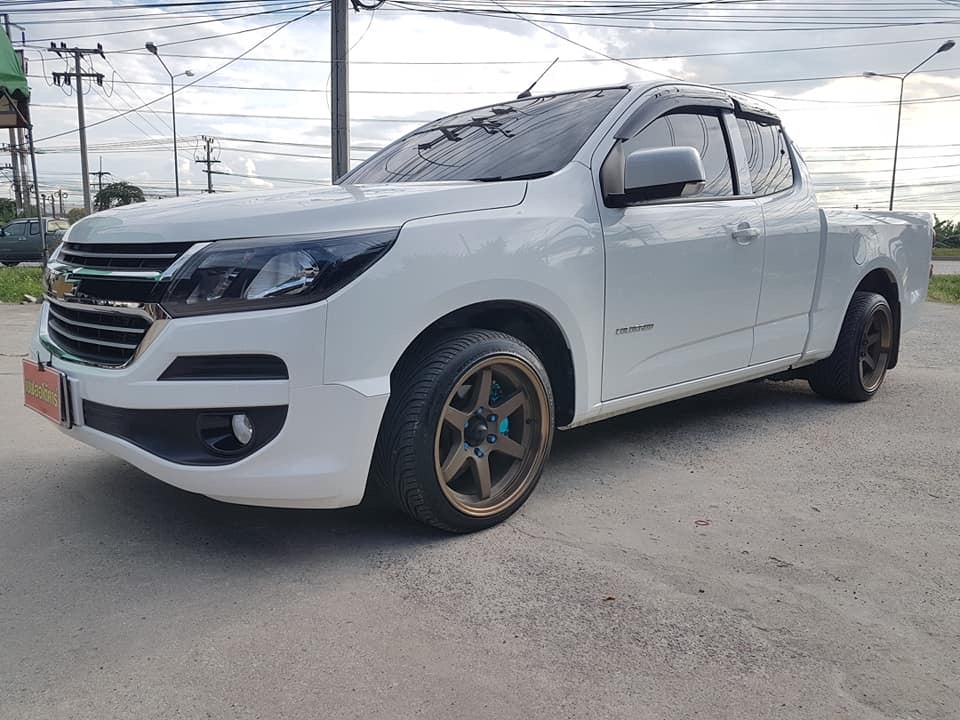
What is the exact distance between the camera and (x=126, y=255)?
2.65 m

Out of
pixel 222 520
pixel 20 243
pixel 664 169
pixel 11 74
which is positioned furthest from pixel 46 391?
pixel 20 243

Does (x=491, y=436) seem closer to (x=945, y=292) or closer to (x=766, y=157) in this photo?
(x=766, y=157)

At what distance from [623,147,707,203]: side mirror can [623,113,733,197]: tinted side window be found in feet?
1.13

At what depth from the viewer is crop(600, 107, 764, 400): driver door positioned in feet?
11.2

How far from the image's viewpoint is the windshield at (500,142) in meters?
3.45

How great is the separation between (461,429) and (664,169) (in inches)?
52.7

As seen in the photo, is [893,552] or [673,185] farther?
[673,185]

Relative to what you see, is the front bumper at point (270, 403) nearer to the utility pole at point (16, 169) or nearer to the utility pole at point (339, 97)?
the utility pole at point (339, 97)

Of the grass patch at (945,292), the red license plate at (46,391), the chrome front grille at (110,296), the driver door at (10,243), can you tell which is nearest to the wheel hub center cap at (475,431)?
the chrome front grille at (110,296)

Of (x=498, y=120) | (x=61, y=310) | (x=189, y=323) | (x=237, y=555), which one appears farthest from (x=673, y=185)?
(x=61, y=310)

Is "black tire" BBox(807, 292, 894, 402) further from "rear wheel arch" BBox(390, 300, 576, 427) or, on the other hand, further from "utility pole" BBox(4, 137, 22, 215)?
"utility pole" BBox(4, 137, 22, 215)

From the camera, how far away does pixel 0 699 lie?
2008mm

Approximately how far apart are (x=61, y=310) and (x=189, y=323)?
2.83ft

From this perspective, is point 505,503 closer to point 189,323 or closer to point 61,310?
point 189,323
